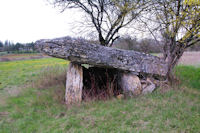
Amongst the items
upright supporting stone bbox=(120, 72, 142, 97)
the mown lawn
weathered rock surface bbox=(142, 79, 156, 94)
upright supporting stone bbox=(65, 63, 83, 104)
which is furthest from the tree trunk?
upright supporting stone bbox=(65, 63, 83, 104)

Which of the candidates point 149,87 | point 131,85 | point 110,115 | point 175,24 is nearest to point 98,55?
point 131,85

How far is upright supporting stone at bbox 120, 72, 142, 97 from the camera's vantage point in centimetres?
457

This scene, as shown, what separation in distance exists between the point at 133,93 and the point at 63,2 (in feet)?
16.9

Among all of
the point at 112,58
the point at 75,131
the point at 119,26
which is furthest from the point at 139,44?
the point at 75,131

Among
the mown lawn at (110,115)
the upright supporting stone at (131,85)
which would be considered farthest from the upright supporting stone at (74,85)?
the upright supporting stone at (131,85)

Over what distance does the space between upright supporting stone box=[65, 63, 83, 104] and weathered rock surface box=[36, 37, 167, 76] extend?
36cm

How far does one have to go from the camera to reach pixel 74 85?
4.39 m

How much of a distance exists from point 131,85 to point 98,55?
145 cm

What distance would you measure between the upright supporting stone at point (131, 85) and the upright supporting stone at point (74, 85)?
1.48 metres

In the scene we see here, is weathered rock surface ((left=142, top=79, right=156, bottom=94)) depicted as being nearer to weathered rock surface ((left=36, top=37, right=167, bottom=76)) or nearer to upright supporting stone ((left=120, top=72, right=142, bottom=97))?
upright supporting stone ((left=120, top=72, right=142, bottom=97))

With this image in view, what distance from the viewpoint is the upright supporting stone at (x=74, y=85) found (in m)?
4.32

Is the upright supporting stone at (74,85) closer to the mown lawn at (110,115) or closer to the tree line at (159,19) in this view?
the mown lawn at (110,115)

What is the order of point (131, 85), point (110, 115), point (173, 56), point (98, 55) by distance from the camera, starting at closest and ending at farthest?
1. point (110, 115)
2. point (98, 55)
3. point (131, 85)
4. point (173, 56)

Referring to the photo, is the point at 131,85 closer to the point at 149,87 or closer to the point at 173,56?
the point at 149,87
